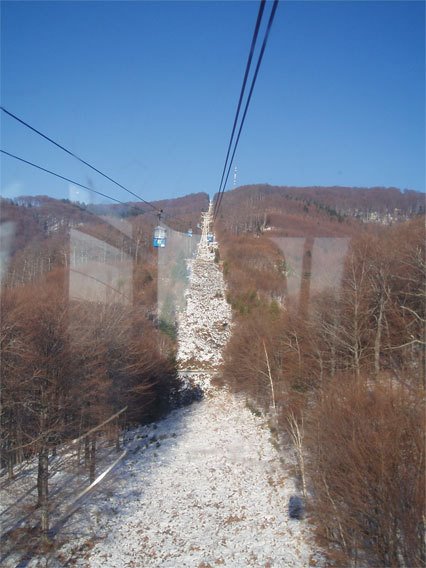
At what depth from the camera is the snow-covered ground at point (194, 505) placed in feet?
19.9

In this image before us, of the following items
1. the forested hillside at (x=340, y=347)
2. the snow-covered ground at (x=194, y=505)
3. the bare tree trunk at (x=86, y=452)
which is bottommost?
the snow-covered ground at (x=194, y=505)

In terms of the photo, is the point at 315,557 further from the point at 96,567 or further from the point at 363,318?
the point at 363,318

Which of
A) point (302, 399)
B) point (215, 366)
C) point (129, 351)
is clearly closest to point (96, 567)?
point (129, 351)

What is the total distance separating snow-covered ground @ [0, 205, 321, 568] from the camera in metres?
6.06

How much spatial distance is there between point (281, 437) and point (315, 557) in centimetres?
582

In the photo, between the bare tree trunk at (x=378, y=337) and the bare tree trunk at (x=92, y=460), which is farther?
the bare tree trunk at (x=378, y=337)

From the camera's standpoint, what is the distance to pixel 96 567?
5.96m

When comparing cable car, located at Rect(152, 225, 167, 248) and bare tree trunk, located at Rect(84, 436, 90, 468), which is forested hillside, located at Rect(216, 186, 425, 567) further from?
cable car, located at Rect(152, 225, 167, 248)

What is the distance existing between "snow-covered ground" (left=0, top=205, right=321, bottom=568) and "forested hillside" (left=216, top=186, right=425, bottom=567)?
2.19 ft

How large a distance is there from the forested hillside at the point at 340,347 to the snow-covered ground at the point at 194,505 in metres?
0.67

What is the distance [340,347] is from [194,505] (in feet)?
15.0

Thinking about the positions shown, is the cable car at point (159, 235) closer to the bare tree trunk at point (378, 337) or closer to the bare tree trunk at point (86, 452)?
the bare tree trunk at point (86, 452)

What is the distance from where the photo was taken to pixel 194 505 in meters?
7.87

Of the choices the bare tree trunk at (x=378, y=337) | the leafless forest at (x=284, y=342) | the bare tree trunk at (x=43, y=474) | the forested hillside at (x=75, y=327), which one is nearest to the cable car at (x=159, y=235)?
the forested hillside at (x=75, y=327)
